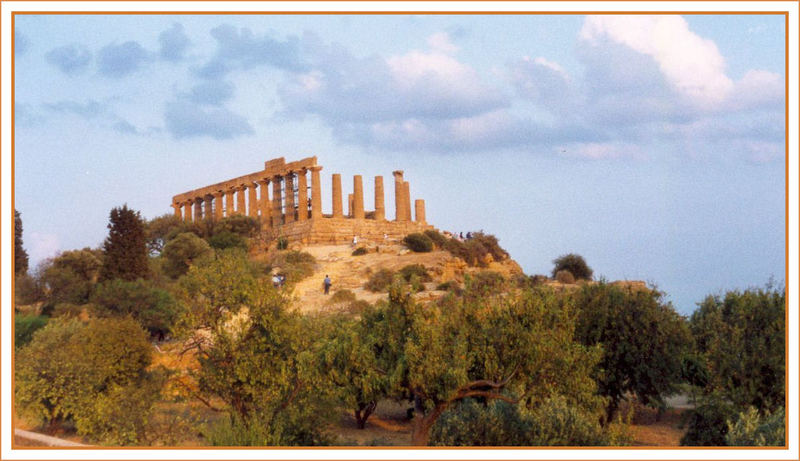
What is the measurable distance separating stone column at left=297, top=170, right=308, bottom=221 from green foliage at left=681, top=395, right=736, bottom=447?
40.6 m

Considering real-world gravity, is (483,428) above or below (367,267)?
below

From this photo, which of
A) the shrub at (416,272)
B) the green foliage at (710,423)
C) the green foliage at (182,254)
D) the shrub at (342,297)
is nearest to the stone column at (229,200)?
the green foliage at (182,254)

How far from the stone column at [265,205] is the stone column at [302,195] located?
165 inches

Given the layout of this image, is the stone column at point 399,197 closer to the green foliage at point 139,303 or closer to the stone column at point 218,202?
the stone column at point 218,202

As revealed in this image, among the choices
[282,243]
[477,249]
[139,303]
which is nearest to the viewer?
[139,303]

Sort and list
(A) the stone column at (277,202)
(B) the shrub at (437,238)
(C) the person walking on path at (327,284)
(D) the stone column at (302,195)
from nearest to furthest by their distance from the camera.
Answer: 1. (C) the person walking on path at (327,284)
2. (B) the shrub at (437,238)
3. (D) the stone column at (302,195)
4. (A) the stone column at (277,202)

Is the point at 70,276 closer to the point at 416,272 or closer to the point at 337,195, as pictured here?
the point at 416,272

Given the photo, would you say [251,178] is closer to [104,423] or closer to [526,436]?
[104,423]

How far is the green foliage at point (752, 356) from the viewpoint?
686 inches

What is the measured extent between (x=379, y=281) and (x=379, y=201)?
57.4 ft

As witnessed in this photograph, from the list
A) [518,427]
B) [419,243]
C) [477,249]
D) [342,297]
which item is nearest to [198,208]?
[419,243]

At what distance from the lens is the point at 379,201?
59156 mm

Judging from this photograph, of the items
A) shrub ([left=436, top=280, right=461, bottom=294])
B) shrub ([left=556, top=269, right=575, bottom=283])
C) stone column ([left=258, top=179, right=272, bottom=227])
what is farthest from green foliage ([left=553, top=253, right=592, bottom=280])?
stone column ([left=258, top=179, right=272, bottom=227])

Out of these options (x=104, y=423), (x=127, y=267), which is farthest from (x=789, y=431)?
(x=127, y=267)
